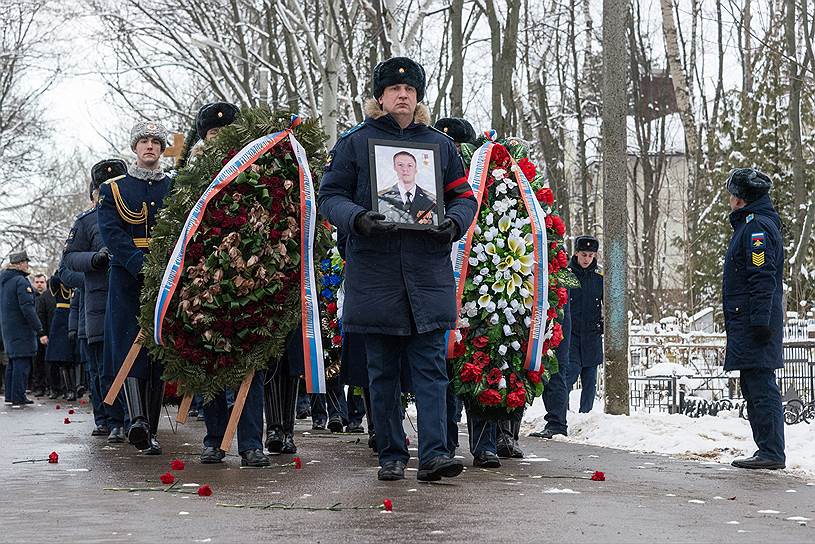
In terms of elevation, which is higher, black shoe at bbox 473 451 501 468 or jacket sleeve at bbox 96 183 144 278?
jacket sleeve at bbox 96 183 144 278

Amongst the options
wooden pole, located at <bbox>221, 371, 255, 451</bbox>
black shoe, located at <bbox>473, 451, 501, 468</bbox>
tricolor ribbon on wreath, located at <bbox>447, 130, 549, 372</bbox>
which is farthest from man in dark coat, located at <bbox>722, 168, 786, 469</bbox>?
wooden pole, located at <bbox>221, 371, 255, 451</bbox>

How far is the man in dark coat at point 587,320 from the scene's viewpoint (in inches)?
572

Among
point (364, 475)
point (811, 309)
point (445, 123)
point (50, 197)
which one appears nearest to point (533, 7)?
point (811, 309)

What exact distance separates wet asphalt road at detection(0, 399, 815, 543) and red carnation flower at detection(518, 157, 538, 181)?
6.46 feet

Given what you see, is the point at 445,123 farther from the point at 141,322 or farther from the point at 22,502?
the point at 22,502

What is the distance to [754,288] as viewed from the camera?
366 inches

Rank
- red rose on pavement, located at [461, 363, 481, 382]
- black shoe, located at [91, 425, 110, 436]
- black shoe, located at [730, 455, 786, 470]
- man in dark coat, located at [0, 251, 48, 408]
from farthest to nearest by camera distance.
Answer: man in dark coat, located at [0, 251, 48, 408] → black shoe, located at [91, 425, 110, 436] → black shoe, located at [730, 455, 786, 470] → red rose on pavement, located at [461, 363, 481, 382]

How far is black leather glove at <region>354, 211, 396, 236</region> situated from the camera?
7.26 metres

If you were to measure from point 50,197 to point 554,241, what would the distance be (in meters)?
39.8

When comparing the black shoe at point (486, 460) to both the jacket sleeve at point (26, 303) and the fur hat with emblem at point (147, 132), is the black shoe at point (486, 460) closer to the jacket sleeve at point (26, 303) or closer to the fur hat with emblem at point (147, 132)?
the fur hat with emblem at point (147, 132)

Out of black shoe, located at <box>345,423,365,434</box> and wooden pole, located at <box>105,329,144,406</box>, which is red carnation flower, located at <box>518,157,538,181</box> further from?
black shoe, located at <box>345,423,365,434</box>

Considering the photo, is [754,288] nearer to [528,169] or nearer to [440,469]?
[528,169]

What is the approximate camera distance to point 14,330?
1959 centimetres

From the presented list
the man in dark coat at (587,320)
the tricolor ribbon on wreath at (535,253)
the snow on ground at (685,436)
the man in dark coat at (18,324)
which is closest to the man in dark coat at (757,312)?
the snow on ground at (685,436)
